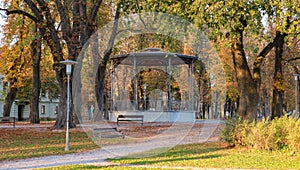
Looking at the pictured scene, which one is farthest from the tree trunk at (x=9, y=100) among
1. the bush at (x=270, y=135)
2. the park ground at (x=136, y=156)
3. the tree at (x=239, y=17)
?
the bush at (x=270, y=135)

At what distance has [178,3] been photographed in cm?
1558

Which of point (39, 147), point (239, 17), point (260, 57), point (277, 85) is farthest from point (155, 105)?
point (239, 17)

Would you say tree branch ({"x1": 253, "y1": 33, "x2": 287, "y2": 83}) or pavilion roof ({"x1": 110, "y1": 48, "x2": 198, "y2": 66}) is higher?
pavilion roof ({"x1": 110, "y1": 48, "x2": 198, "y2": 66})

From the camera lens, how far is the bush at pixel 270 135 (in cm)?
1266

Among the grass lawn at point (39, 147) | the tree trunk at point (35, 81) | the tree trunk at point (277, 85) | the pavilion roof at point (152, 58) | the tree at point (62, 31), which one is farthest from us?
the tree trunk at point (35, 81)

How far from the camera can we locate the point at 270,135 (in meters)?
12.9

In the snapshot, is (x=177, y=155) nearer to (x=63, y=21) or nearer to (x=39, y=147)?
(x=39, y=147)

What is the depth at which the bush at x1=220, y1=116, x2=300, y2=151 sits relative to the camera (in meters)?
12.7

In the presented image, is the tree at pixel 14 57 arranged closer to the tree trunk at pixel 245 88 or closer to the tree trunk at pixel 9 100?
the tree trunk at pixel 9 100

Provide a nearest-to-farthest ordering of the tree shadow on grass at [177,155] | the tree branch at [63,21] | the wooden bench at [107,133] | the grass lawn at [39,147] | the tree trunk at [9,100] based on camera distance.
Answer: the tree shadow on grass at [177,155], the grass lawn at [39,147], the wooden bench at [107,133], the tree branch at [63,21], the tree trunk at [9,100]

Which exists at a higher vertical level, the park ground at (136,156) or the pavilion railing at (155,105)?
the pavilion railing at (155,105)

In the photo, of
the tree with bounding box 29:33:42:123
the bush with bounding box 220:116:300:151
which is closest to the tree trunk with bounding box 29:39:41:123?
the tree with bounding box 29:33:42:123

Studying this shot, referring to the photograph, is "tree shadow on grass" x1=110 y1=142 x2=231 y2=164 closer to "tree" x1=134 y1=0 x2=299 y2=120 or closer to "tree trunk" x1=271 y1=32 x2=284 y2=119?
"tree" x1=134 y1=0 x2=299 y2=120

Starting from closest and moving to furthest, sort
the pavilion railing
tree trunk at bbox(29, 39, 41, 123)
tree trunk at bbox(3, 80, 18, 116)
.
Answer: tree trunk at bbox(29, 39, 41, 123)
the pavilion railing
tree trunk at bbox(3, 80, 18, 116)
